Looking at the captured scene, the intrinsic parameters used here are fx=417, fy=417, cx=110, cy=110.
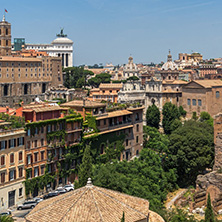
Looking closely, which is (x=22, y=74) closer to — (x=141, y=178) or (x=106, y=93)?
(x=106, y=93)

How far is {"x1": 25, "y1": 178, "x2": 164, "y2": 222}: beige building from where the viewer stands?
21781 millimetres

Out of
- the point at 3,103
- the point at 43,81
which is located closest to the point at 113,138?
the point at 3,103

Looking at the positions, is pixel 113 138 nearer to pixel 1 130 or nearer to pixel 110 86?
pixel 1 130

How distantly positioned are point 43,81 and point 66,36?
4957 centimetres

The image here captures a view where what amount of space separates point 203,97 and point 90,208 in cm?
6456

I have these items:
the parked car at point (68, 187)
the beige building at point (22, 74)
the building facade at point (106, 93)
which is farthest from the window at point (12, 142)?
the building facade at point (106, 93)

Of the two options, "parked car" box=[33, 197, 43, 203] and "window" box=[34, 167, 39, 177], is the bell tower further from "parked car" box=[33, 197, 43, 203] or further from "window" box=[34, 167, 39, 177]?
"parked car" box=[33, 197, 43, 203]

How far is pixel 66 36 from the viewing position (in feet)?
495

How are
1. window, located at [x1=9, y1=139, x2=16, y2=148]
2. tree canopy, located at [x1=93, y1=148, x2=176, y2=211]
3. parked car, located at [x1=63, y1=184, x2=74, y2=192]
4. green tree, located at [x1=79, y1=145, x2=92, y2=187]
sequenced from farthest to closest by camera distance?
parked car, located at [x1=63, y1=184, x2=74, y2=192]
window, located at [x1=9, y1=139, x2=16, y2=148]
green tree, located at [x1=79, y1=145, x2=92, y2=187]
tree canopy, located at [x1=93, y1=148, x2=176, y2=211]

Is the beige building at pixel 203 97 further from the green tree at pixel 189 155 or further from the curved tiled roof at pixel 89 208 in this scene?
the curved tiled roof at pixel 89 208

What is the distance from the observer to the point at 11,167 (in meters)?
41.5

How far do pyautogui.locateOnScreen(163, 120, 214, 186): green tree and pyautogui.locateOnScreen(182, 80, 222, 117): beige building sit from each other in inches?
1213

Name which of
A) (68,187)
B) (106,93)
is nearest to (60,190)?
(68,187)

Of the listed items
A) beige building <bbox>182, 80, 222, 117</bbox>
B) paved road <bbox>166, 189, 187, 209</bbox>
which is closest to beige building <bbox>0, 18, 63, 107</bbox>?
beige building <bbox>182, 80, 222, 117</bbox>
